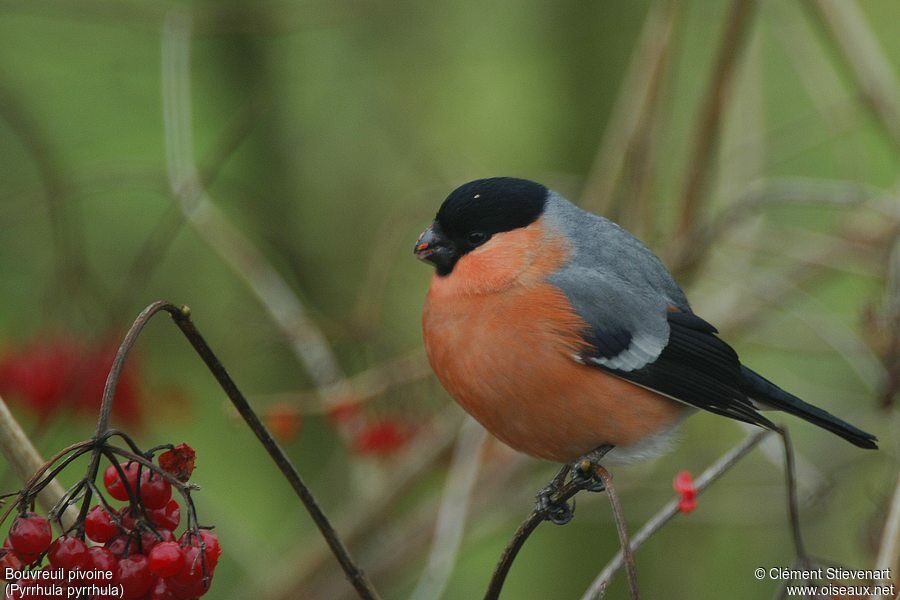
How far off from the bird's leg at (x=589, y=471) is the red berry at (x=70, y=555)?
0.71 m

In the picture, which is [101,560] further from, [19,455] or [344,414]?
[344,414]

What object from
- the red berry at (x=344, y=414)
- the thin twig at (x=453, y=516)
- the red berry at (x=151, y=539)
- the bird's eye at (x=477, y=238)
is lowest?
the thin twig at (x=453, y=516)

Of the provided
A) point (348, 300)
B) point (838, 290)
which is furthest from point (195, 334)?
point (838, 290)

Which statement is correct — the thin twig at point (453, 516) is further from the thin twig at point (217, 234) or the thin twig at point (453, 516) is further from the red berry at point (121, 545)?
the red berry at point (121, 545)

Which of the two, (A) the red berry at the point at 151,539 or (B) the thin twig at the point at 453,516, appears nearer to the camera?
(A) the red berry at the point at 151,539

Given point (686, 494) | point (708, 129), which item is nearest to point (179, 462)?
point (686, 494)

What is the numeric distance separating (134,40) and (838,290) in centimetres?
375

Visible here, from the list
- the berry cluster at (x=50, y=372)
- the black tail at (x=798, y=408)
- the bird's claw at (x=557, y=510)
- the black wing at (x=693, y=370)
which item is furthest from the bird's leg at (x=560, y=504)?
the berry cluster at (x=50, y=372)

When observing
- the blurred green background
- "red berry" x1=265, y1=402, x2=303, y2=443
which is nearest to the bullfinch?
the blurred green background

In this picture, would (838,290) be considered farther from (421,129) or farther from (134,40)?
→ (134,40)

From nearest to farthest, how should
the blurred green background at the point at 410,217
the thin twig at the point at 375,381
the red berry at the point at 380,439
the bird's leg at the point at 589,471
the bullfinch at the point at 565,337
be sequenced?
the bird's leg at the point at 589,471
the bullfinch at the point at 565,337
the thin twig at the point at 375,381
the blurred green background at the point at 410,217
the red berry at the point at 380,439

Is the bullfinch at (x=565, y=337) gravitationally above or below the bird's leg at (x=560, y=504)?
above

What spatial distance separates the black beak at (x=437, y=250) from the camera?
225 centimetres

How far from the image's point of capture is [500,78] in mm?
5477
